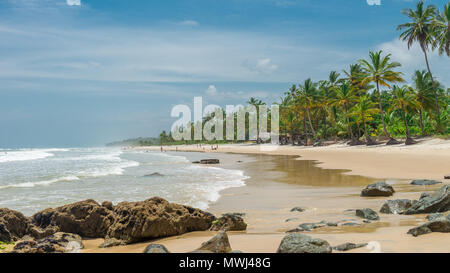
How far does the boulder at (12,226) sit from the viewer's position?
6293mm

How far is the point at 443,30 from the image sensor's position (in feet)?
114

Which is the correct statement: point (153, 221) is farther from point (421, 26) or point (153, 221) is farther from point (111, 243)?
point (421, 26)

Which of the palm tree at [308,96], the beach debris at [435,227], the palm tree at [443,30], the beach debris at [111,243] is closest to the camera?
the beach debris at [435,227]

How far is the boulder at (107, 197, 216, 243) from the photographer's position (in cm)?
616

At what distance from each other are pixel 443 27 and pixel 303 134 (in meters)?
43.2

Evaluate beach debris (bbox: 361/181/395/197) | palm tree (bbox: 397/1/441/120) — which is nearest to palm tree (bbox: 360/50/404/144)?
palm tree (bbox: 397/1/441/120)

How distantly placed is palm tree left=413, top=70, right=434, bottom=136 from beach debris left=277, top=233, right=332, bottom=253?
141ft

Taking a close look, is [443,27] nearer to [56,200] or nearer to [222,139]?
[56,200]

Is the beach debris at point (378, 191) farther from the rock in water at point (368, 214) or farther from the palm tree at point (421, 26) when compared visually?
the palm tree at point (421, 26)

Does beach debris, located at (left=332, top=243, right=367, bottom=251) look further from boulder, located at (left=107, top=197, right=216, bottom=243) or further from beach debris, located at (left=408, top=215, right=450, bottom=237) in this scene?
boulder, located at (left=107, top=197, right=216, bottom=243)

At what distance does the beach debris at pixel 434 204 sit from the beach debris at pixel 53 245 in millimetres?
6369

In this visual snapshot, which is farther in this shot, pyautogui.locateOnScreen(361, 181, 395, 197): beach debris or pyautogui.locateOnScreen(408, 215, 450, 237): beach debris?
pyautogui.locateOnScreen(361, 181, 395, 197): beach debris

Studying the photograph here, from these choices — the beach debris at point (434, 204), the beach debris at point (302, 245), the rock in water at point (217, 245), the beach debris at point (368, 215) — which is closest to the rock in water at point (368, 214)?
the beach debris at point (368, 215)

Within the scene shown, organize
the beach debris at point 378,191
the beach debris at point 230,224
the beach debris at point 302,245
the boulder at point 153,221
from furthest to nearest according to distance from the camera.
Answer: the beach debris at point 378,191 → the beach debris at point 230,224 → the boulder at point 153,221 → the beach debris at point 302,245
